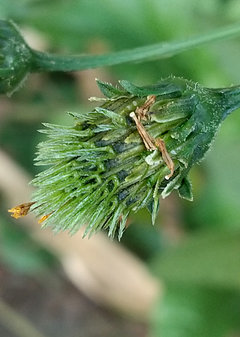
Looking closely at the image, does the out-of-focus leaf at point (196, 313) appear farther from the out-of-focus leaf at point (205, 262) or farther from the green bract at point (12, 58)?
the green bract at point (12, 58)

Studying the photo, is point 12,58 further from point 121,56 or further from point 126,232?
point 126,232

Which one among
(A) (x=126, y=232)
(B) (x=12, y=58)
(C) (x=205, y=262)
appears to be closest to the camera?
(B) (x=12, y=58)

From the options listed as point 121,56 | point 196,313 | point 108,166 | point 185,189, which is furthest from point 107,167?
point 196,313

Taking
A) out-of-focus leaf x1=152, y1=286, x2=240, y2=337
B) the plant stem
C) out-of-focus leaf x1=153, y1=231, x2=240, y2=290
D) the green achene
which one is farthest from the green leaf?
out-of-focus leaf x1=152, y1=286, x2=240, y2=337

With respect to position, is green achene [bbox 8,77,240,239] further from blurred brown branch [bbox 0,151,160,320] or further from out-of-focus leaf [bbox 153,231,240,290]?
blurred brown branch [bbox 0,151,160,320]

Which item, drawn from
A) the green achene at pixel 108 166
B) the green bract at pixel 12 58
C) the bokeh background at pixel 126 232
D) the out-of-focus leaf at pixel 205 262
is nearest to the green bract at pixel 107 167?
the green achene at pixel 108 166

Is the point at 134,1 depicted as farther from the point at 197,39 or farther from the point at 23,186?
the point at 197,39

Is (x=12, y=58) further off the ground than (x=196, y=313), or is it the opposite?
(x=196, y=313)
